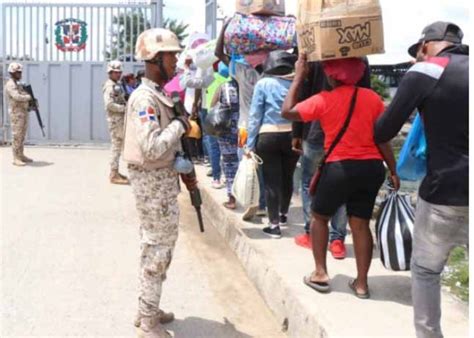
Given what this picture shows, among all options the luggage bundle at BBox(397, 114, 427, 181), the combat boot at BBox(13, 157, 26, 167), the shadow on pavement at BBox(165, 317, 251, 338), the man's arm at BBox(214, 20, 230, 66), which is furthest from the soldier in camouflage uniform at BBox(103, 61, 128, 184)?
the luggage bundle at BBox(397, 114, 427, 181)

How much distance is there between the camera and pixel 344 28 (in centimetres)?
386

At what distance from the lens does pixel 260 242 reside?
5668 mm

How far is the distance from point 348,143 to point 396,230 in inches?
23.9

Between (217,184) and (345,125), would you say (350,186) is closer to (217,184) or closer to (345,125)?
(345,125)

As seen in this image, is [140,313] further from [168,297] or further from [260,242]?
[260,242]

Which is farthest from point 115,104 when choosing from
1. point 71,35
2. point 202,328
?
point 202,328

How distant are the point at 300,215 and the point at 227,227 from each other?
30.4 inches

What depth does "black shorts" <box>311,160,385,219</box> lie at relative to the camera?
4062mm

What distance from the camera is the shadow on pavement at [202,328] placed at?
4.21m

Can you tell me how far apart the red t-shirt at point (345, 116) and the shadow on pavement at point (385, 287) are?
941 mm

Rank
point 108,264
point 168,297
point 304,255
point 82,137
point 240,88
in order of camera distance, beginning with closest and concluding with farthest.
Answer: point 168,297, point 304,255, point 108,264, point 240,88, point 82,137

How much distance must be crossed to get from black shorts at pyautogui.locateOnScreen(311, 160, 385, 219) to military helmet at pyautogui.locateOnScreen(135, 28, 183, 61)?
1.22 metres

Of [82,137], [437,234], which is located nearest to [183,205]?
[437,234]

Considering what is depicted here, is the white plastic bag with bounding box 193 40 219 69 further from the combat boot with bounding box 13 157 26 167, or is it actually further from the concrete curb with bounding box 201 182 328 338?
the combat boot with bounding box 13 157 26 167
